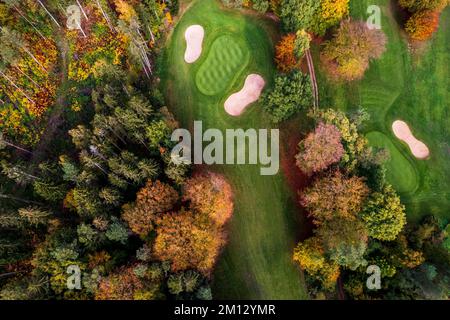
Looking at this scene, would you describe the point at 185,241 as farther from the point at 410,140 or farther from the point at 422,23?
the point at 422,23

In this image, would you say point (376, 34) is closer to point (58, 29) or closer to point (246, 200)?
point (246, 200)

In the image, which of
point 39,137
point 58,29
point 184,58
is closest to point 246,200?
point 184,58

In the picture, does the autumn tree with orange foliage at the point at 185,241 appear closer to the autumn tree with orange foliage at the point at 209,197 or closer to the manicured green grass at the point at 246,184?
the autumn tree with orange foliage at the point at 209,197

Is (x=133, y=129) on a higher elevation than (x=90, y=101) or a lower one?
lower

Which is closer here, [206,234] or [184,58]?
[206,234]
